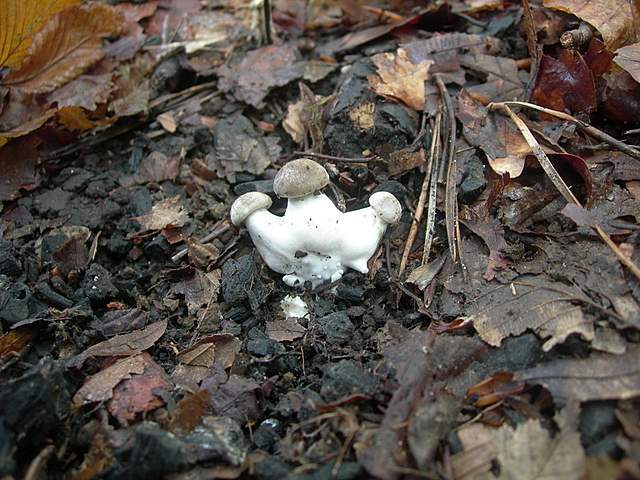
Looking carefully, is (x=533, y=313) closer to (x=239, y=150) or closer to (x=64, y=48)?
(x=239, y=150)

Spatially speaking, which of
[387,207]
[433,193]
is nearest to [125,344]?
[387,207]

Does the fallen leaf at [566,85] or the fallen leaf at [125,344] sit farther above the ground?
the fallen leaf at [566,85]

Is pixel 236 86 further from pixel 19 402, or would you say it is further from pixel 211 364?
pixel 19 402

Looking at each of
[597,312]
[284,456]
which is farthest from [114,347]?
[597,312]

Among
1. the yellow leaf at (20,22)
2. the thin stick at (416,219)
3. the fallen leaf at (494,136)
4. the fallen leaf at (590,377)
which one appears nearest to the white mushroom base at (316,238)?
the thin stick at (416,219)

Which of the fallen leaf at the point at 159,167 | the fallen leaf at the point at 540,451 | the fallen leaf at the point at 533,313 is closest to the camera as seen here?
the fallen leaf at the point at 540,451

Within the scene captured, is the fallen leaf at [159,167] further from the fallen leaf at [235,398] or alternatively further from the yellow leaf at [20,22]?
the fallen leaf at [235,398]

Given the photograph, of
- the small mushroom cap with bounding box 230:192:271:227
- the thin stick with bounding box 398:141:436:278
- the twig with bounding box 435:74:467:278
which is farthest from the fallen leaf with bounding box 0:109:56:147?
the twig with bounding box 435:74:467:278

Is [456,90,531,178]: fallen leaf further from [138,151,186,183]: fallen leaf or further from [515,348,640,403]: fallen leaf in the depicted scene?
[138,151,186,183]: fallen leaf
